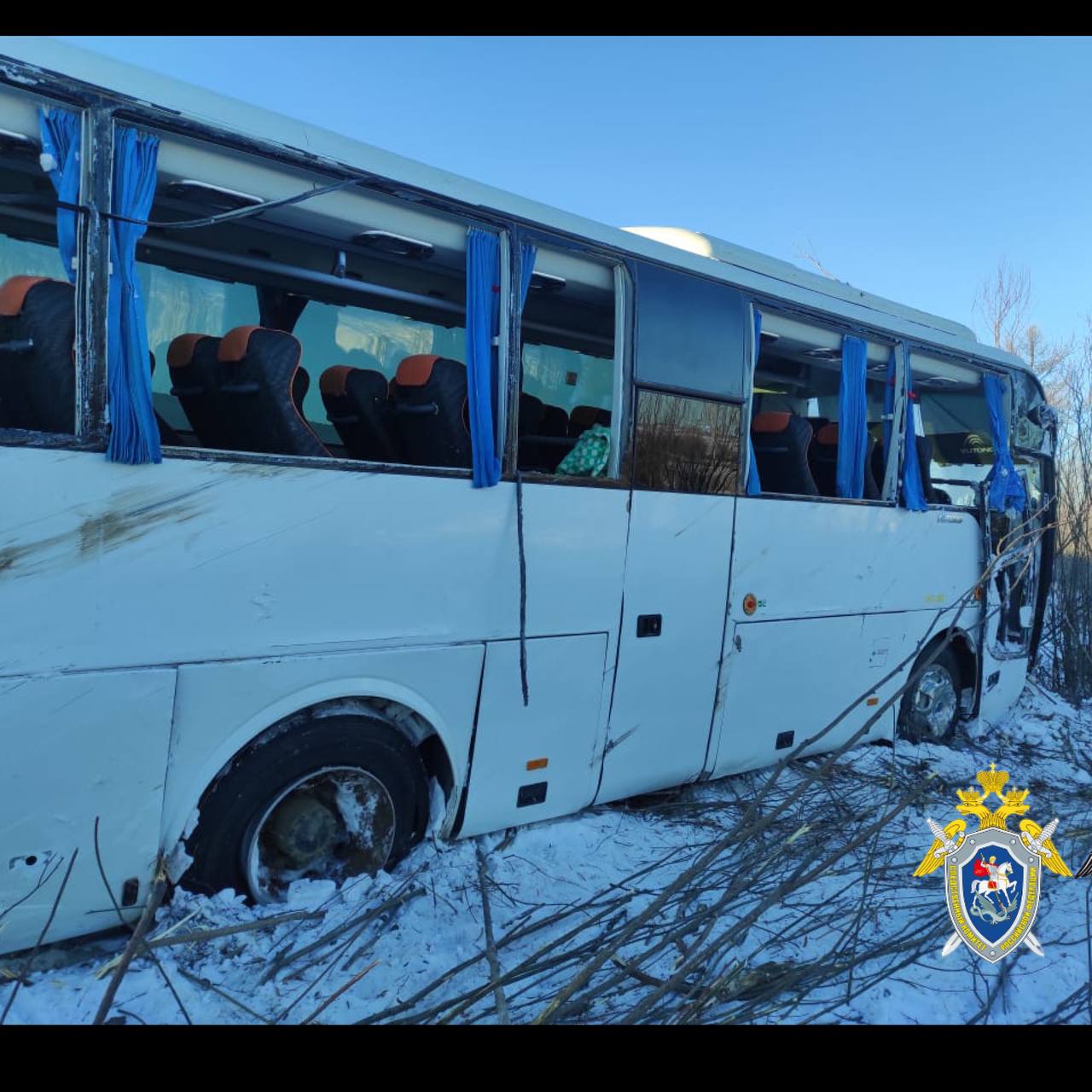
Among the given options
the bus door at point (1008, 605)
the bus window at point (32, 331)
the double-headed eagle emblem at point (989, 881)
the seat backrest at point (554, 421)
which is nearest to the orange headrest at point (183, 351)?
the bus window at point (32, 331)

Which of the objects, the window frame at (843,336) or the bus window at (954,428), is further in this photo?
the bus window at (954,428)

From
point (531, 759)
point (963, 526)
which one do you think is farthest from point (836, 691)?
point (531, 759)

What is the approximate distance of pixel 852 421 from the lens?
5.83 m

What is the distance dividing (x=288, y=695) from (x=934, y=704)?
554 cm

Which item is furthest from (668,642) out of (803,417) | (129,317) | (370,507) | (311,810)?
(129,317)

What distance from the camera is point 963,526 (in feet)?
22.5

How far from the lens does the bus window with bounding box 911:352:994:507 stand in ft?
22.5

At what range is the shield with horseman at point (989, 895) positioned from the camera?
3500mm

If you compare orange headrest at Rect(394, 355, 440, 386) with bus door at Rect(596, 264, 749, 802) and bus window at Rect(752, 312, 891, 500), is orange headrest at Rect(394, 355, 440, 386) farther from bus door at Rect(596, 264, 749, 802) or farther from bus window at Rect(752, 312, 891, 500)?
bus window at Rect(752, 312, 891, 500)

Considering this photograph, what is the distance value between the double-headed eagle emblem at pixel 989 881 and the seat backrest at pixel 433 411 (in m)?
2.56

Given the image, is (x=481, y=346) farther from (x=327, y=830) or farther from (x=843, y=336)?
(x=843, y=336)

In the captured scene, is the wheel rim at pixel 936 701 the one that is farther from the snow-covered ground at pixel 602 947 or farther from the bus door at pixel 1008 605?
the snow-covered ground at pixel 602 947
